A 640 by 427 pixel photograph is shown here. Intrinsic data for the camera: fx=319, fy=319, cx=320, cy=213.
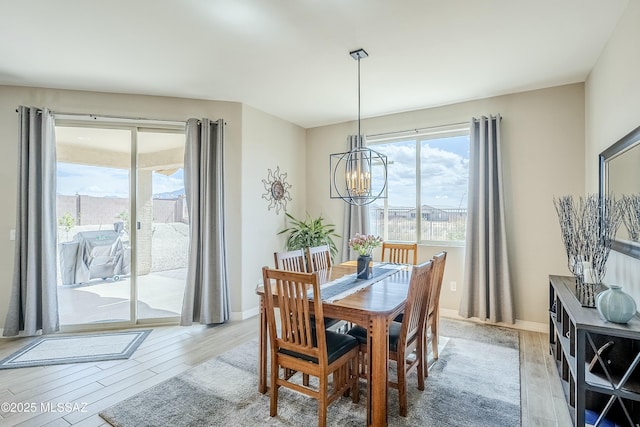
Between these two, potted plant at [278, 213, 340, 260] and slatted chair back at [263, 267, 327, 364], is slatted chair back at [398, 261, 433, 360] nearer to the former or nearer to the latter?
slatted chair back at [263, 267, 327, 364]

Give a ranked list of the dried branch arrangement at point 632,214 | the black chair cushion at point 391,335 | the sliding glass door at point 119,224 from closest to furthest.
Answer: the dried branch arrangement at point 632,214
the black chair cushion at point 391,335
the sliding glass door at point 119,224

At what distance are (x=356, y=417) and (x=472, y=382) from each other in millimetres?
1090

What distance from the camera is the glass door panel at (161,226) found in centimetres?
399

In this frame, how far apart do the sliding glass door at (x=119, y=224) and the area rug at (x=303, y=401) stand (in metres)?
1.60

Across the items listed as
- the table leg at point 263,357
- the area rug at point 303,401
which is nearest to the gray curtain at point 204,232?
the area rug at point 303,401

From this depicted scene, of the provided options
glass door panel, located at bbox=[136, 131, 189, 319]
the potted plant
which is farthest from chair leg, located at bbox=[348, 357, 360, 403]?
glass door panel, located at bbox=[136, 131, 189, 319]

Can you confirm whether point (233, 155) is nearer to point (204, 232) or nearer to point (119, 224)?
point (204, 232)

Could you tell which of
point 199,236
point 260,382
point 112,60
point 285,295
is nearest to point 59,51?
point 112,60

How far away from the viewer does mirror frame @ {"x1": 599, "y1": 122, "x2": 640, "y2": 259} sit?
6.67 feet

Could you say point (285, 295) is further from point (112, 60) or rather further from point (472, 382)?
point (112, 60)

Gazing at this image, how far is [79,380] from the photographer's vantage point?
2.66m

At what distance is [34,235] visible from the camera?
347cm

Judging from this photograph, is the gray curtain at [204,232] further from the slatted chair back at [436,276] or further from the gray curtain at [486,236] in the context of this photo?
the gray curtain at [486,236]

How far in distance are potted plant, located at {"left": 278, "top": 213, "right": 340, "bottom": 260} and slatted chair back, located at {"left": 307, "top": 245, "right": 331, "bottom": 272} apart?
3.86ft
